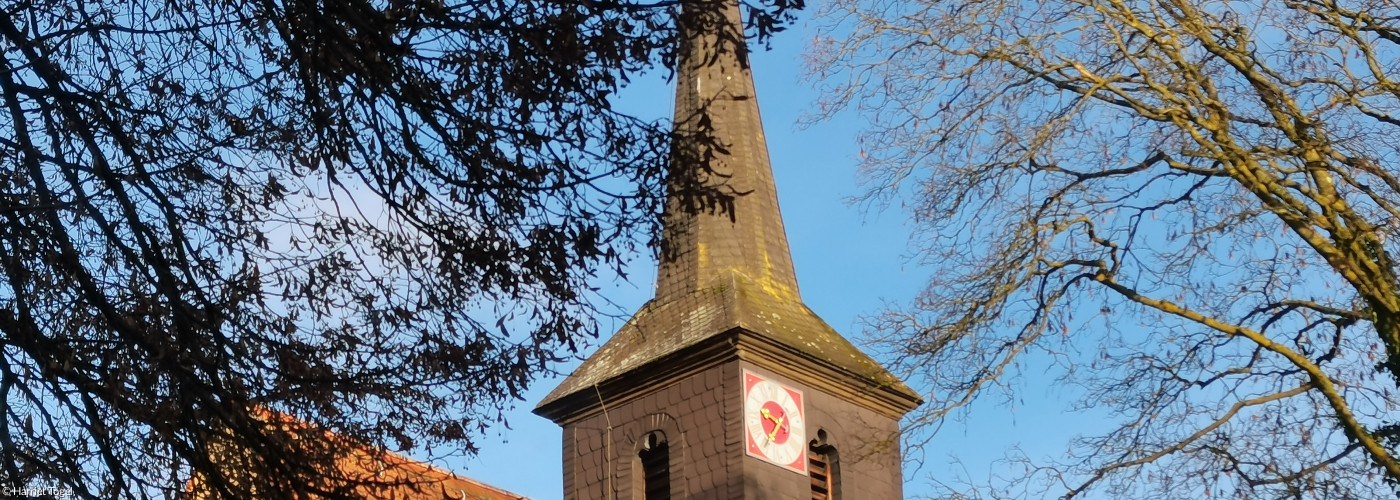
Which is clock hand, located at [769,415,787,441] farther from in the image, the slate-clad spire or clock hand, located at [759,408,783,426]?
the slate-clad spire

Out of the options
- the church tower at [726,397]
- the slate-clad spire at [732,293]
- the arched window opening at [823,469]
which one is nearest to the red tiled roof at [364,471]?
the church tower at [726,397]

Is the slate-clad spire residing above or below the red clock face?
above

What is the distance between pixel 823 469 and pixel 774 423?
3.73 ft

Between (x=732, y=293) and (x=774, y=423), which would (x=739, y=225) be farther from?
(x=774, y=423)

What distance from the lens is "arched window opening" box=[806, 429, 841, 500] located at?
2762 cm

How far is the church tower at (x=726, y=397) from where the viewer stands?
26.8 m

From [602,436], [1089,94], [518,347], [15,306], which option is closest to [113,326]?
[15,306]

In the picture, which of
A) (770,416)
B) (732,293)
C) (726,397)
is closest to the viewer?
(726,397)

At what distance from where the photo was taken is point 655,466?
27625 mm

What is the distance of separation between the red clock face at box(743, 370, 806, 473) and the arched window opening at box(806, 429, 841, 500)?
1.01ft

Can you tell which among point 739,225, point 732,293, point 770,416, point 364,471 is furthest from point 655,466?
point 364,471

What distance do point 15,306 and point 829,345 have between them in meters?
19.9

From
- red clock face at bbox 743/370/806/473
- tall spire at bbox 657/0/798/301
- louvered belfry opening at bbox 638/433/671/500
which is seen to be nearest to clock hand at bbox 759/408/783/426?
red clock face at bbox 743/370/806/473

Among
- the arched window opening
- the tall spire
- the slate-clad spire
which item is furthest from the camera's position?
the tall spire
